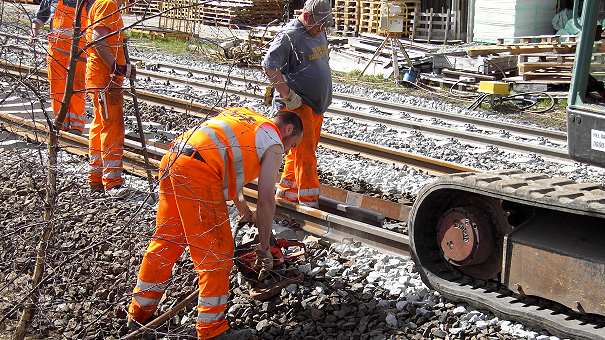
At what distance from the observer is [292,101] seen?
7902mm

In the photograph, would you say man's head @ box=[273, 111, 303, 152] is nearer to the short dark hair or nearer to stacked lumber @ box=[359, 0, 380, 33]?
the short dark hair

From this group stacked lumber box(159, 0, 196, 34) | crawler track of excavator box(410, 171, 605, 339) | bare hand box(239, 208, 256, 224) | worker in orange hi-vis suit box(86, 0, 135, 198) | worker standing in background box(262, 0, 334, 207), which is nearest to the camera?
stacked lumber box(159, 0, 196, 34)

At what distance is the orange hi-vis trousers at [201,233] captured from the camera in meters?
5.49

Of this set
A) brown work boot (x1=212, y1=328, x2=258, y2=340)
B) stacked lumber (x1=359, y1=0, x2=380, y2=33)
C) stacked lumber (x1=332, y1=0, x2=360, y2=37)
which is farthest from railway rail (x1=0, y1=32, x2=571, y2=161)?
stacked lumber (x1=332, y1=0, x2=360, y2=37)

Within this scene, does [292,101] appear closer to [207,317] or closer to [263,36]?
[263,36]

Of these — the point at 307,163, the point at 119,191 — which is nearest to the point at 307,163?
the point at 307,163

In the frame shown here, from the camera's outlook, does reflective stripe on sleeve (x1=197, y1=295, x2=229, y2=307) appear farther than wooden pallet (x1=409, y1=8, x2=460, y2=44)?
No

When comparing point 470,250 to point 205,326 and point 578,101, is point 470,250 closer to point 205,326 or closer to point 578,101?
point 578,101

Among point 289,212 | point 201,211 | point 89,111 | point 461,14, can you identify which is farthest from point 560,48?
point 201,211

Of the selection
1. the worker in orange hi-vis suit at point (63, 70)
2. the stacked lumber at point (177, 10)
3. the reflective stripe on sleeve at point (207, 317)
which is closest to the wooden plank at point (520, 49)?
the worker in orange hi-vis suit at point (63, 70)

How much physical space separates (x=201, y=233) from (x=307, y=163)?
2.69 meters

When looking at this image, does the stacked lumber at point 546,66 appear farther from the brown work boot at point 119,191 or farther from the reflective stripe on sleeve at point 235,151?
the reflective stripe on sleeve at point 235,151

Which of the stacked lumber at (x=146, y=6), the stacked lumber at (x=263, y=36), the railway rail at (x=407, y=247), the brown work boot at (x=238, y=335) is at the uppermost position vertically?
the stacked lumber at (x=146, y=6)

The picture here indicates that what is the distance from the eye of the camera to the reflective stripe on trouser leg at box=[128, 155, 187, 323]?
5.79 m
